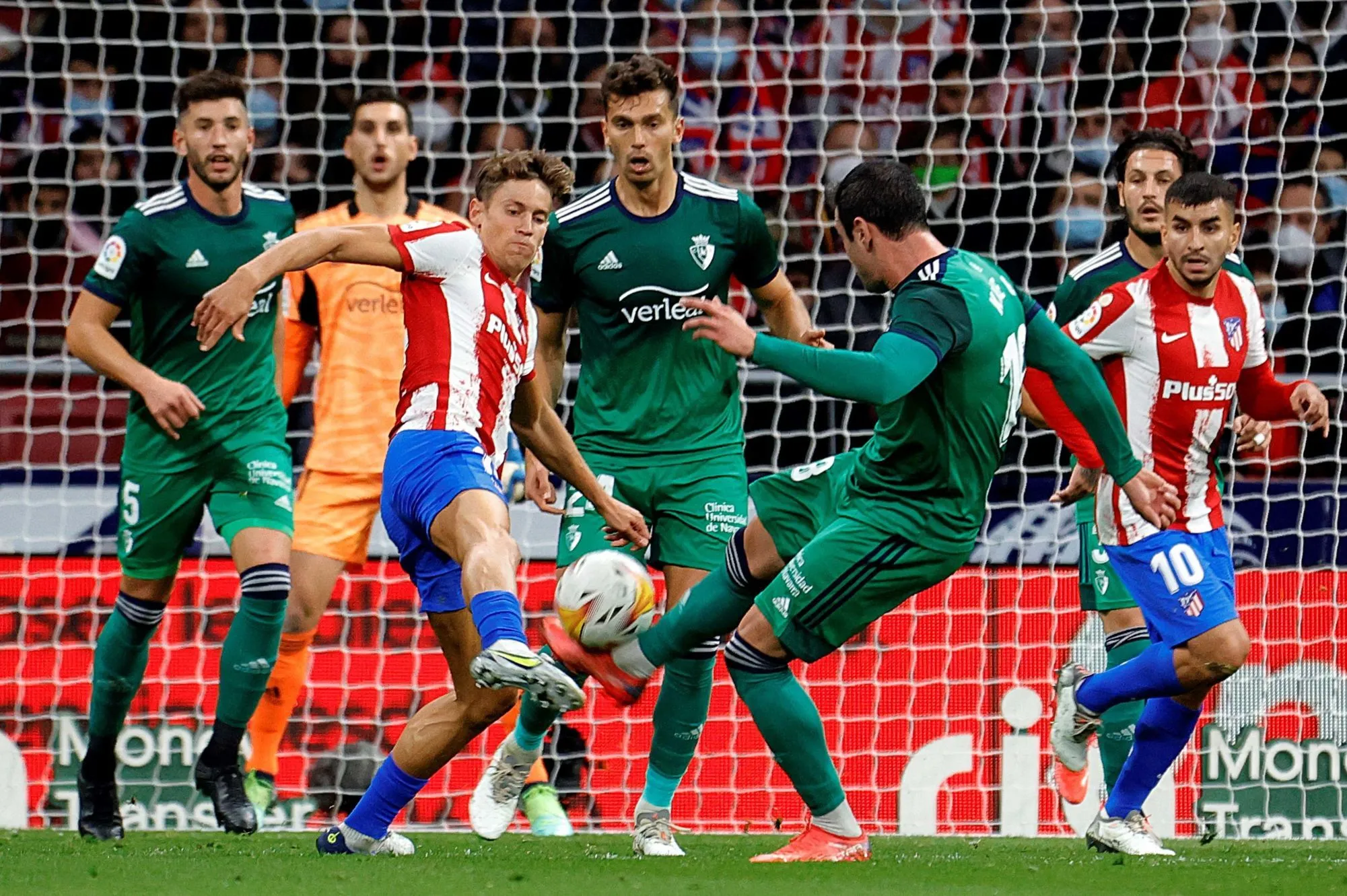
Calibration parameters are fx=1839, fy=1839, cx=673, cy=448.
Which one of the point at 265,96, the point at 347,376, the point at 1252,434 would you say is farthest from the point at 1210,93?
the point at 347,376

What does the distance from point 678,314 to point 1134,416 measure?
1.46 metres

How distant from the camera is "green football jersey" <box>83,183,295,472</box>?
6.09 meters

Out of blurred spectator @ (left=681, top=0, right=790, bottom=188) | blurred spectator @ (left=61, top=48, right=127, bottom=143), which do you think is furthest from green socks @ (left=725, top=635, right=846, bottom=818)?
blurred spectator @ (left=61, top=48, right=127, bottom=143)

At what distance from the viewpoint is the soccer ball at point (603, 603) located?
4941 mm

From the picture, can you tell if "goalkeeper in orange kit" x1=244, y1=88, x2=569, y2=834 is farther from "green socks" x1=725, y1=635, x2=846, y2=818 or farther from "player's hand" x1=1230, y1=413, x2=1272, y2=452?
"player's hand" x1=1230, y1=413, x2=1272, y2=452

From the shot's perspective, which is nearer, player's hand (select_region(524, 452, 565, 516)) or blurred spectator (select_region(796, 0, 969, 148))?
player's hand (select_region(524, 452, 565, 516))

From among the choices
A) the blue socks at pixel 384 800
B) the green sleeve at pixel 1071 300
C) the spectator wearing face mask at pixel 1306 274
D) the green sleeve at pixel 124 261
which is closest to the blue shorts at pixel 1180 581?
the green sleeve at pixel 1071 300

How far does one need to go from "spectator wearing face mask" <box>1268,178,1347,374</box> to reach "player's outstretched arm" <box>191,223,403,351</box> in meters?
6.10

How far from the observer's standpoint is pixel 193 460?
6.12 m

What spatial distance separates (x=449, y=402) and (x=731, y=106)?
6.34m

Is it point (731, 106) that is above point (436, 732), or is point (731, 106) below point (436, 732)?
above

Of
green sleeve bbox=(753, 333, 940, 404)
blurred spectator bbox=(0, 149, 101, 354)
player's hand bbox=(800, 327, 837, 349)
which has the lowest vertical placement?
green sleeve bbox=(753, 333, 940, 404)

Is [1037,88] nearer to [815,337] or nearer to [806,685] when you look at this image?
[806,685]

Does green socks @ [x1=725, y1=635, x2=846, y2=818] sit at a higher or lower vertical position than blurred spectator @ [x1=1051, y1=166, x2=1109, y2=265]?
lower
